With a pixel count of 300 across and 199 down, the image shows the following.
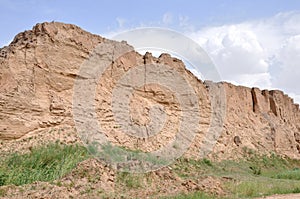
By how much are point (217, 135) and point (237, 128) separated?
2.69 m

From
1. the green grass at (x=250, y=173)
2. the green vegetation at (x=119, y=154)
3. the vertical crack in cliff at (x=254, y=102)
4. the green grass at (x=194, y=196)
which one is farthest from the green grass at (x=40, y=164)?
the vertical crack in cliff at (x=254, y=102)

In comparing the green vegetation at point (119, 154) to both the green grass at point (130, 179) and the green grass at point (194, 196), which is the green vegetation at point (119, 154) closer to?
the green grass at point (130, 179)

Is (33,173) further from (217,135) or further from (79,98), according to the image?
(217,135)

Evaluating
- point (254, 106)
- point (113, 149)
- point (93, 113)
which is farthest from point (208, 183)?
point (254, 106)

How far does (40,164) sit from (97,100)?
4678 mm

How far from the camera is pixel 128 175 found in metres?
11.9

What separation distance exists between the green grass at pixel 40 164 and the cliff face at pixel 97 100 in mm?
733

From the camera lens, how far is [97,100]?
16.5 metres

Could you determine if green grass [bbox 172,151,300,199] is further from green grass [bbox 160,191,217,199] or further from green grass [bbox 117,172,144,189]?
green grass [bbox 117,172,144,189]

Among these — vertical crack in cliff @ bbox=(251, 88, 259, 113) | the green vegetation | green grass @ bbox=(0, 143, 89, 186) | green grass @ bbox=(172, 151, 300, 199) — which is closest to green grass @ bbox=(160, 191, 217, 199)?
green grass @ bbox=(172, 151, 300, 199)

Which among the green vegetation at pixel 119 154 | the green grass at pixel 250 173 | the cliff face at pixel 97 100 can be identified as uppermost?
the cliff face at pixel 97 100

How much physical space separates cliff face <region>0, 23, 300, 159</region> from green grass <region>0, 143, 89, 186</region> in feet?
2.40

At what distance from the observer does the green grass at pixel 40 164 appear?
1120 cm

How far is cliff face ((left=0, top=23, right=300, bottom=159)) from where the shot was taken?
14094 millimetres
